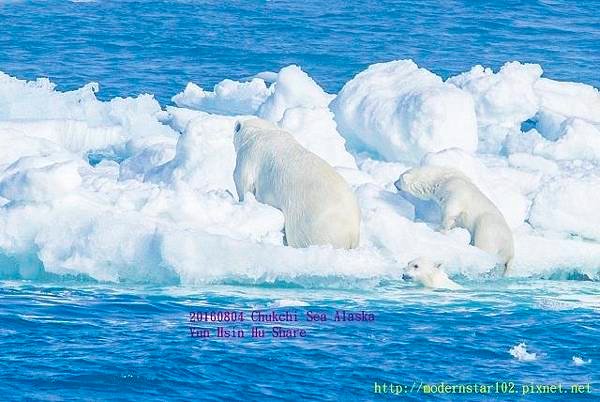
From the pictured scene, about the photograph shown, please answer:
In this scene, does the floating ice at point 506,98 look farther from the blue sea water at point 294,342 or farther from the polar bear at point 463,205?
the blue sea water at point 294,342

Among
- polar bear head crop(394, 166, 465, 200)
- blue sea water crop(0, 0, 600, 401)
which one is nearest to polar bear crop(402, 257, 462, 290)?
blue sea water crop(0, 0, 600, 401)

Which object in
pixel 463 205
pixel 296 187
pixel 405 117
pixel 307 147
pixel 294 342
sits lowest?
pixel 294 342

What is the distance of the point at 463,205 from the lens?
1451 centimetres

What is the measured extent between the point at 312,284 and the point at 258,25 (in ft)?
56.7

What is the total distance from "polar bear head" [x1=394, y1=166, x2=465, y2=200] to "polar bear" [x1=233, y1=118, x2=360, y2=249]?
1309 millimetres

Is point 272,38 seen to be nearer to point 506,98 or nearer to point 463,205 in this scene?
point 506,98

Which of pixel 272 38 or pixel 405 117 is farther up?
pixel 405 117

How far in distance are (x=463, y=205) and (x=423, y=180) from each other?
32.6 inches

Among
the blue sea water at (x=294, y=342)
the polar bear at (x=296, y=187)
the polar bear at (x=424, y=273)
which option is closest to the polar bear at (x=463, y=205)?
the blue sea water at (x=294, y=342)

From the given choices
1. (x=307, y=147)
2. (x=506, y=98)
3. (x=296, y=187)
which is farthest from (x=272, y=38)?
(x=296, y=187)

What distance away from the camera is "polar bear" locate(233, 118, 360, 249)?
13.3 m

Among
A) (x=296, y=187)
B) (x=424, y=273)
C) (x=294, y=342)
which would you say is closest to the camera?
(x=294, y=342)

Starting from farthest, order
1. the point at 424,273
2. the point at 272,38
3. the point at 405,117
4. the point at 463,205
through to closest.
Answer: the point at 272,38
the point at 405,117
the point at 463,205
the point at 424,273

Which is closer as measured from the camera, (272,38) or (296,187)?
(296,187)
